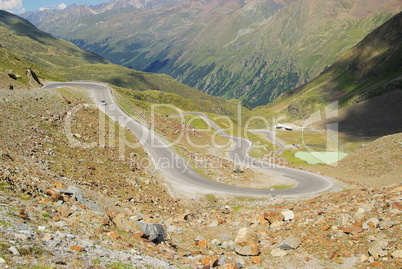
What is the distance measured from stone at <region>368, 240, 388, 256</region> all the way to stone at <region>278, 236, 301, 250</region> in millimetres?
4664

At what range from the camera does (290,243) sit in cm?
1970

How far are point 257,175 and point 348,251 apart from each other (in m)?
35.1

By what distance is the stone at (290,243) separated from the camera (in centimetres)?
1956

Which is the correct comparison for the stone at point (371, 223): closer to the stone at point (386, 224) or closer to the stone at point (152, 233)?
the stone at point (386, 224)

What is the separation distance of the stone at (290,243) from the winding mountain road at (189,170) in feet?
76.0

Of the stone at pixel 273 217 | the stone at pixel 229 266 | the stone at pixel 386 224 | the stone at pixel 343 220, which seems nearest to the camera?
the stone at pixel 229 266

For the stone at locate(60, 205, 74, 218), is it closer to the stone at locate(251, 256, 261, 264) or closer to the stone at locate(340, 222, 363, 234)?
the stone at locate(251, 256, 261, 264)

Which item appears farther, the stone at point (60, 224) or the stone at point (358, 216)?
the stone at point (358, 216)

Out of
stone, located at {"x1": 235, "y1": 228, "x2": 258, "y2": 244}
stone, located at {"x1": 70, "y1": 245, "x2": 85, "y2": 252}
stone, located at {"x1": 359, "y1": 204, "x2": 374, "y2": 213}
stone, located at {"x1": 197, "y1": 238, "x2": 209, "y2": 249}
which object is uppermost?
stone, located at {"x1": 359, "y1": 204, "x2": 374, "y2": 213}

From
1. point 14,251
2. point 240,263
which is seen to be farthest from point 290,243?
point 14,251

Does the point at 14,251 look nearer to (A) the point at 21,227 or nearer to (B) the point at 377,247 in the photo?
(A) the point at 21,227

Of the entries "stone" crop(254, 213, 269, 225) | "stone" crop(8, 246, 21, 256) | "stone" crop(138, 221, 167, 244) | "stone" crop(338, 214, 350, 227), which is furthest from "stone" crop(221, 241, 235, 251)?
"stone" crop(8, 246, 21, 256)

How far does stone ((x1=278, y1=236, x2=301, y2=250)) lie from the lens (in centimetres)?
1956

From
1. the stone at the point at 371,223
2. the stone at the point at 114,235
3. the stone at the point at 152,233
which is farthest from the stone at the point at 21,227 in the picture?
the stone at the point at 371,223
